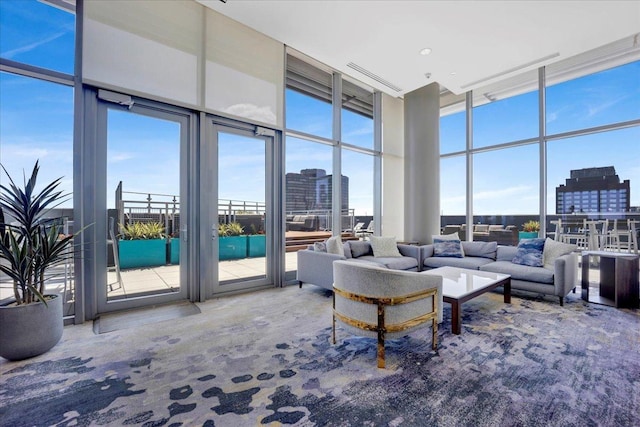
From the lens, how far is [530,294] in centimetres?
445

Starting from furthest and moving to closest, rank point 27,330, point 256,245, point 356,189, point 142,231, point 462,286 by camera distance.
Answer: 1. point 356,189
2. point 256,245
3. point 142,231
4. point 462,286
5. point 27,330

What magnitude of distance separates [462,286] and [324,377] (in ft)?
6.85

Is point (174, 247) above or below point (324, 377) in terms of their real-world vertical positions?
above

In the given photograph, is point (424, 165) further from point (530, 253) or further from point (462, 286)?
point (462, 286)

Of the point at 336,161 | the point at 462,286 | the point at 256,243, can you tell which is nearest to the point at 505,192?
the point at 336,161

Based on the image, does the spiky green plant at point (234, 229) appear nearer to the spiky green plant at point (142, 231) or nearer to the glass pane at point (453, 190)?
the spiky green plant at point (142, 231)

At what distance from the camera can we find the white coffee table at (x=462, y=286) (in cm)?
296

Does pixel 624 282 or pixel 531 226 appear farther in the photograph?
pixel 531 226

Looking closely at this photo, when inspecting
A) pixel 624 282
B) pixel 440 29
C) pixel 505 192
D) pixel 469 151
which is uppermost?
pixel 440 29

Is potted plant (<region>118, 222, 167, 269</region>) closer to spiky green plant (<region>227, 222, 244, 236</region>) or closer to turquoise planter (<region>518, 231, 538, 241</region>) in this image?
spiky green plant (<region>227, 222, 244, 236</region>)

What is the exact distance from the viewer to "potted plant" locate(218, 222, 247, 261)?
450 cm

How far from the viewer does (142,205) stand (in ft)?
12.7

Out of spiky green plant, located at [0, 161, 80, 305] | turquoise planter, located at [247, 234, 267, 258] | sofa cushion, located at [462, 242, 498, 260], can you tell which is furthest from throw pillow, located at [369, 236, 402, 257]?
spiky green plant, located at [0, 161, 80, 305]

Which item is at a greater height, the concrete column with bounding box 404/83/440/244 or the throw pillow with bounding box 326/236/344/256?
the concrete column with bounding box 404/83/440/244
